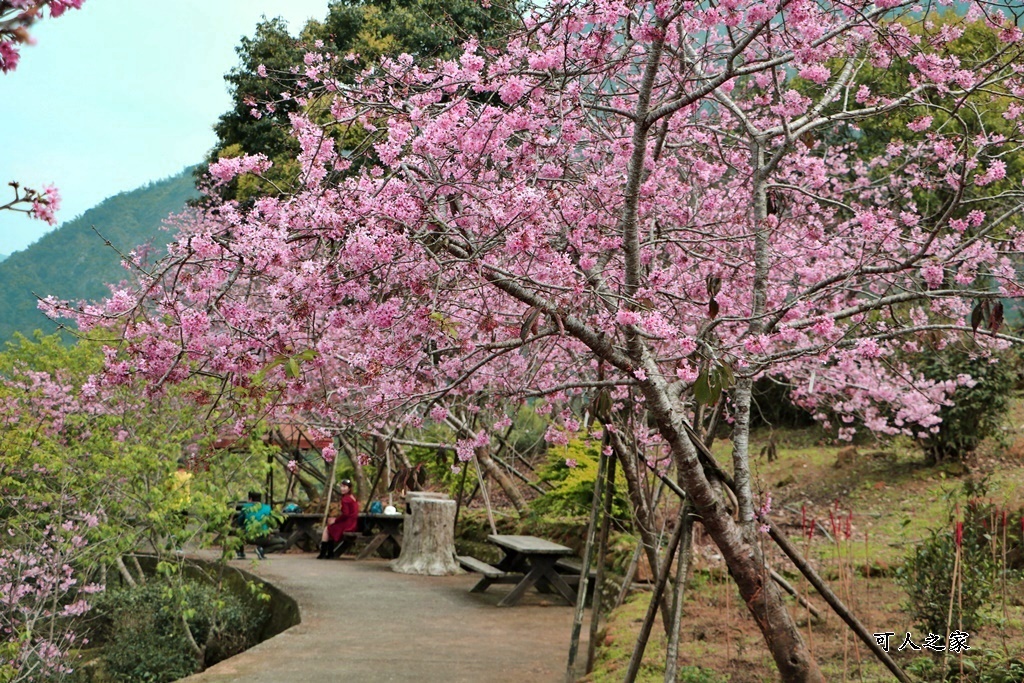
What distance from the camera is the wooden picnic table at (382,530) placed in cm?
1370

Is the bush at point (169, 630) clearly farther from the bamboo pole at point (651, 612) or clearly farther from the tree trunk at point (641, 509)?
the bamboo pole at point (651, 612)

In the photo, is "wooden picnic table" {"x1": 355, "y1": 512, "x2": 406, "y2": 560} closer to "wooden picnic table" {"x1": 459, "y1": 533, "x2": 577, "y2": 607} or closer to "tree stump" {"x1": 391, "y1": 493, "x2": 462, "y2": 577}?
"tree stump" {"x1": 391, "y1": 493, "x2": 462, "y2": 577}

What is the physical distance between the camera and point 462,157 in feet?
17.3

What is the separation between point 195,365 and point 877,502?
27.7 ft

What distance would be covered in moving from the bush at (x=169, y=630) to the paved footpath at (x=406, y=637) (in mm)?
706

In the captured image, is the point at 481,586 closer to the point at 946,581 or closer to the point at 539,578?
the point at 539,578

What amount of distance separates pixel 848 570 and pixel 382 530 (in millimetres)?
8793

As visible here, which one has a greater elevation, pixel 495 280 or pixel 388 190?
pixel 388 190

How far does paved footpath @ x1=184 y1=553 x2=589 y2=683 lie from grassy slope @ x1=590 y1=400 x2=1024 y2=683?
707mm

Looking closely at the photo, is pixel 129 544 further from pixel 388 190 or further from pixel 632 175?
pixel 632 175

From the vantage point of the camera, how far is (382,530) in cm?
1392

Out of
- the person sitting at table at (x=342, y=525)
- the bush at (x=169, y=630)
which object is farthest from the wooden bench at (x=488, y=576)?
the person sitting at table at (x=342, y=525)

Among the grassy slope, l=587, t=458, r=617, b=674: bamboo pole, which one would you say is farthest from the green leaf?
l=587, t=458, r=617, b=674: bamboo pole

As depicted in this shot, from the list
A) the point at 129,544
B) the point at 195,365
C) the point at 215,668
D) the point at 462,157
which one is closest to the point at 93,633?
the point at 129,544
